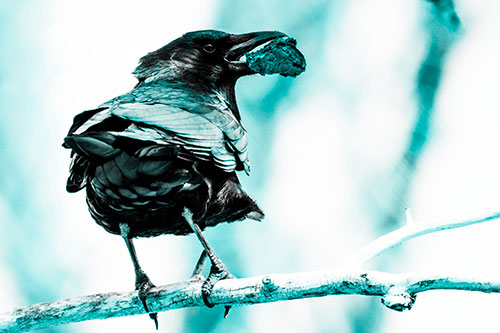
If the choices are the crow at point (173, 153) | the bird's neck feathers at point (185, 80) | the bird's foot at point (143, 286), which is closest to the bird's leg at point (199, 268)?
the crow at point (173, 153)

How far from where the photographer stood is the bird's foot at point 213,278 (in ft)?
4.57

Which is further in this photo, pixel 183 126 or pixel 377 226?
pixel 377 226

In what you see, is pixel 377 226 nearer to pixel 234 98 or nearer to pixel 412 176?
pixel 412 176

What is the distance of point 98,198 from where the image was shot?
1509 mm

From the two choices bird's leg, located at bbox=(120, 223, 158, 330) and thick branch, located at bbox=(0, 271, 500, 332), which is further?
bird's leg, located at bbox=(120, 223, 158, 330)

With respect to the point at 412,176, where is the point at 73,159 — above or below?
below

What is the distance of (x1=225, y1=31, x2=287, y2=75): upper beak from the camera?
5.64 ft

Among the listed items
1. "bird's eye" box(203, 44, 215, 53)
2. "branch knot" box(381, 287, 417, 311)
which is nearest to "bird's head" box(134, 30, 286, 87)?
"bird's eye" box(203, 44, 215, 53)

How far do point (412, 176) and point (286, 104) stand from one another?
0.46 meters

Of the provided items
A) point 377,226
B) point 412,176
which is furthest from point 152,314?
point 412,176

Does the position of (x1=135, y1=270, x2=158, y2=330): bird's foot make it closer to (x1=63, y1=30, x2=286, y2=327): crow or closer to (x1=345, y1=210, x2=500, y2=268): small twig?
(x1=63, y1=30, x2=286, y2=327): crow

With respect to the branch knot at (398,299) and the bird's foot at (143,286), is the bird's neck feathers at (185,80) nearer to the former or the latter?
the bird's foot at (143,286)

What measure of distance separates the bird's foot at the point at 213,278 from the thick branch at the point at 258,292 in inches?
0.5

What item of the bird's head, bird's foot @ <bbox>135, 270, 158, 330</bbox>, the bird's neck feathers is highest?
the bird's head
